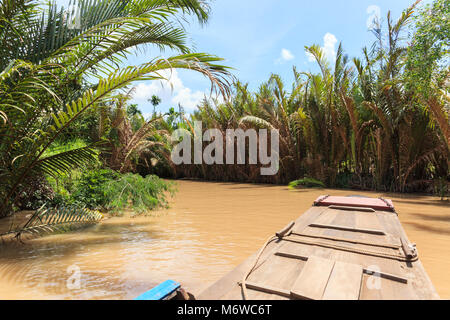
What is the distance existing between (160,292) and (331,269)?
102 cm

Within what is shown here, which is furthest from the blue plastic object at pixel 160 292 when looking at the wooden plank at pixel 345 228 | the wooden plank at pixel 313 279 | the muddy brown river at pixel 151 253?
the wooden plank at pixel 345 228

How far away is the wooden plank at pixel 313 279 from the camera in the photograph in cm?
145

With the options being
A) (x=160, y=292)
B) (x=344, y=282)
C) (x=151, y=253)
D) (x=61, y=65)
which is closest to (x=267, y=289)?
(x=344, y=282)

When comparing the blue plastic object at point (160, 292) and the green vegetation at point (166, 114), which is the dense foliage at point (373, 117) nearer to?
the green vegetation at point (166, 114)

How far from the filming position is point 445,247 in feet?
12.1

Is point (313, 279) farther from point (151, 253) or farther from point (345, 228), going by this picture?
point (151, 253)

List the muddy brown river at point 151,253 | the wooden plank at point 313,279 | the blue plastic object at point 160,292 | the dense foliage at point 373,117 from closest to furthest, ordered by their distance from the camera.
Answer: the blue plastic object at point 160,292
the wooden plank at point 313,279
the muddy brown river at point 151,253
the dense foliage at point 373,117

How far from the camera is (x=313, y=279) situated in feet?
5.26

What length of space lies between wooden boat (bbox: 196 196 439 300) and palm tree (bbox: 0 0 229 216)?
2.31m

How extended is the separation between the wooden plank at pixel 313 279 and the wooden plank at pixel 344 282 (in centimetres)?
3

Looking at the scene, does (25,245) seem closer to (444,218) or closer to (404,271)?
(404,271)

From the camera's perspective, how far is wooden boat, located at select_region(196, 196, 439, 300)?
4.91 feet

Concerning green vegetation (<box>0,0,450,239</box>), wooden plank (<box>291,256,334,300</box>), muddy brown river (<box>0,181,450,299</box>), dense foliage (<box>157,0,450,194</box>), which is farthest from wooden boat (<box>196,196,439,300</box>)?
dense foliage (<box>157,0,450,194</box>)

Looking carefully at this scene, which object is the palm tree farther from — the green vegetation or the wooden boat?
the wooden boat
